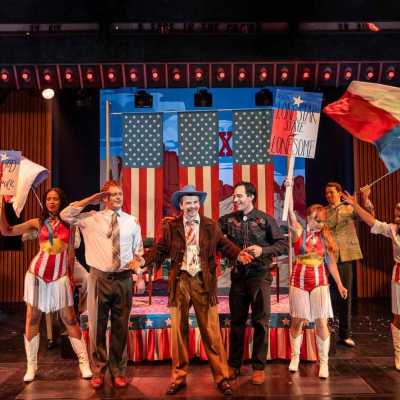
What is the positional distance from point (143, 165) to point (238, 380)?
3.24m

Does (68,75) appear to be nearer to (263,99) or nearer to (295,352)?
(263,99)

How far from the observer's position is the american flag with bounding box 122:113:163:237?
6738mm

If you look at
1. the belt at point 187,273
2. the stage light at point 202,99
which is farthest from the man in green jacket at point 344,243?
the stage light at point 202,99

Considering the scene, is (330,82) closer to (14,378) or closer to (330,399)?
(330,399)

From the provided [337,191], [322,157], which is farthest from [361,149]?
[337,191]

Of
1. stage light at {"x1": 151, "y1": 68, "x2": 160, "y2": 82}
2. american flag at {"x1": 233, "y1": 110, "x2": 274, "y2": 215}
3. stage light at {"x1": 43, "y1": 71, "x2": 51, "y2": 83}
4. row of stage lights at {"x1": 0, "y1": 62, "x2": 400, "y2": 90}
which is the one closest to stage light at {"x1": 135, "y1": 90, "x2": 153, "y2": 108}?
row of stage lights at {"x1": 0, "y1": 62, "x2": 400, "y2": 90}

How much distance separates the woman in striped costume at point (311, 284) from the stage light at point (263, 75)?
3432mm

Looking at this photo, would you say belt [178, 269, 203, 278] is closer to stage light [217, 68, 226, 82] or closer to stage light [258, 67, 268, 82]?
stage light [217, 68, 226, 82]

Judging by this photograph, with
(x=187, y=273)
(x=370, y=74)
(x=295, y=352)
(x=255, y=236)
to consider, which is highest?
(x=370, y=74)

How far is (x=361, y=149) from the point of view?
9.52 metres

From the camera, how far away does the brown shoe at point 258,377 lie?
4520mm

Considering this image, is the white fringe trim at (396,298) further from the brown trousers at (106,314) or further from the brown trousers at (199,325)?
the brown trousers at (106,314)

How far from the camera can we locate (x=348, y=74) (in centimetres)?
764

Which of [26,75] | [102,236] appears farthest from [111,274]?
[26,75]
